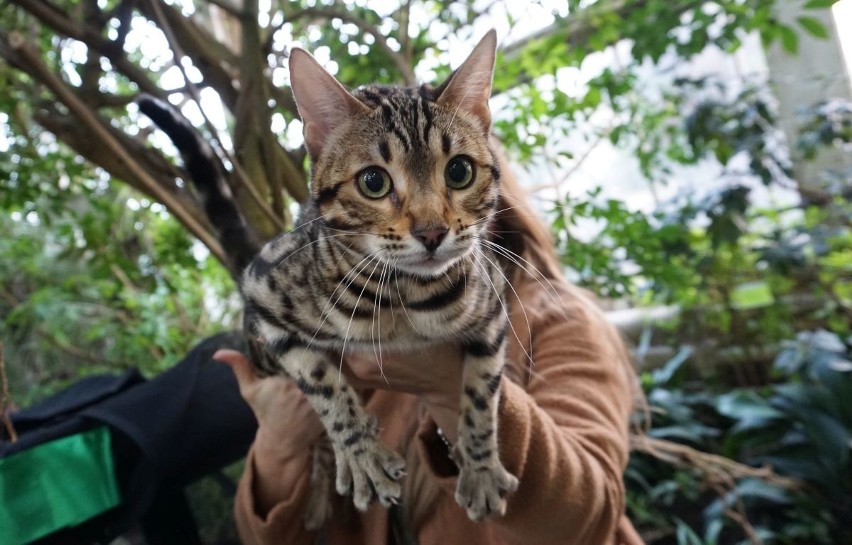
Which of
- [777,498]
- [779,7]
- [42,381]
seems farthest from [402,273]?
[779,7]

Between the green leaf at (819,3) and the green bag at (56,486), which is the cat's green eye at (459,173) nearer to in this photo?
the green bag at (56,486)

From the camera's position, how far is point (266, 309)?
899mm

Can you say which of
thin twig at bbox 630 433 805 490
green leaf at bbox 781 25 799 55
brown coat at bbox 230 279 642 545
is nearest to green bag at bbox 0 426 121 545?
brown coat at bbox 230 279 642 545

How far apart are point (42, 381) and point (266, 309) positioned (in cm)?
132

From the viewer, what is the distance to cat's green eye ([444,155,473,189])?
0.78m

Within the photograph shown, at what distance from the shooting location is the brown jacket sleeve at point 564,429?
33.9 inches

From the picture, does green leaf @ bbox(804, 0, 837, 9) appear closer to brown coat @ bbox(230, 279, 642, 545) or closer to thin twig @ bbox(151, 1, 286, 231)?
brown coat @ bbox(230, 279, 642, 545)

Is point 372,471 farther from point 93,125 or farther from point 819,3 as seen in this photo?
point 819,3

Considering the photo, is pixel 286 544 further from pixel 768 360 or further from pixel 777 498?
pixel 768 360

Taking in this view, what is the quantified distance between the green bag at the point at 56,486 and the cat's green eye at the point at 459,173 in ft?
2.72

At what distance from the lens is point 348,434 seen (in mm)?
807

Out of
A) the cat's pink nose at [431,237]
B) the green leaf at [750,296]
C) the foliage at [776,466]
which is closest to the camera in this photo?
the cat's pink nose at [431,237]

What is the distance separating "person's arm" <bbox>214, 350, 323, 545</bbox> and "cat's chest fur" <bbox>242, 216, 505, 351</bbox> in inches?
7.9

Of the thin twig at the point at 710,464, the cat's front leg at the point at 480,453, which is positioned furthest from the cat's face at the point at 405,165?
the thin twig at the point at 710,464
